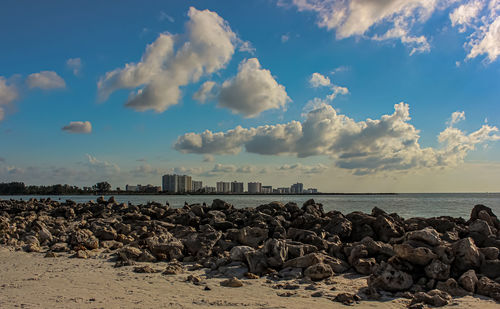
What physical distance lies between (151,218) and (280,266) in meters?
12.4

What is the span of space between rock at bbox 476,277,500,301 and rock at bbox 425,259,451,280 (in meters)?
0.60

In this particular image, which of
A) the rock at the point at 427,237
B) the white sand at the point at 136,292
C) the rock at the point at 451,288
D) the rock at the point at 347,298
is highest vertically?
the rock at the point at 427,237

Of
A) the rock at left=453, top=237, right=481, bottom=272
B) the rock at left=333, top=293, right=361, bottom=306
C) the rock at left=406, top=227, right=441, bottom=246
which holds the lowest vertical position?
the rock at left=333, top=293, right=361, bottom=306

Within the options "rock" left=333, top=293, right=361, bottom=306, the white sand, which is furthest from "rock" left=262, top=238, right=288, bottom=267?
"rock" left=333, top=293, right=361, bottom=306

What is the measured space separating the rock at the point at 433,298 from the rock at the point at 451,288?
37 centimetres

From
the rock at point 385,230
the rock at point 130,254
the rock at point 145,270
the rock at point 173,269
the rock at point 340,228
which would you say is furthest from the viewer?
the rock at point 340,228

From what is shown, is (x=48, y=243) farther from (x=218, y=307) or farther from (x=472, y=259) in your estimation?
(x=472, y=259)

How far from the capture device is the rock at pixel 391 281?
24.9 ft

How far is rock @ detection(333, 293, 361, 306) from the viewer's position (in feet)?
22.9

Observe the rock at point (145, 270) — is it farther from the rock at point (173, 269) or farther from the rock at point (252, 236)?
the rock at point (252, 236)

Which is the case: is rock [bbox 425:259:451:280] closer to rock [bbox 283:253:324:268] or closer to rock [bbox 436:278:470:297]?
rock [bbox 436:278:470:297]

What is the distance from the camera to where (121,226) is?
15430 millimetres

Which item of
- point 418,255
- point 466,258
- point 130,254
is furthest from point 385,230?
point 130,254

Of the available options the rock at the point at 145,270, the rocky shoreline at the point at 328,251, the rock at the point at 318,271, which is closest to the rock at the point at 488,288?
the rocky shoreline at the point at 328,251
